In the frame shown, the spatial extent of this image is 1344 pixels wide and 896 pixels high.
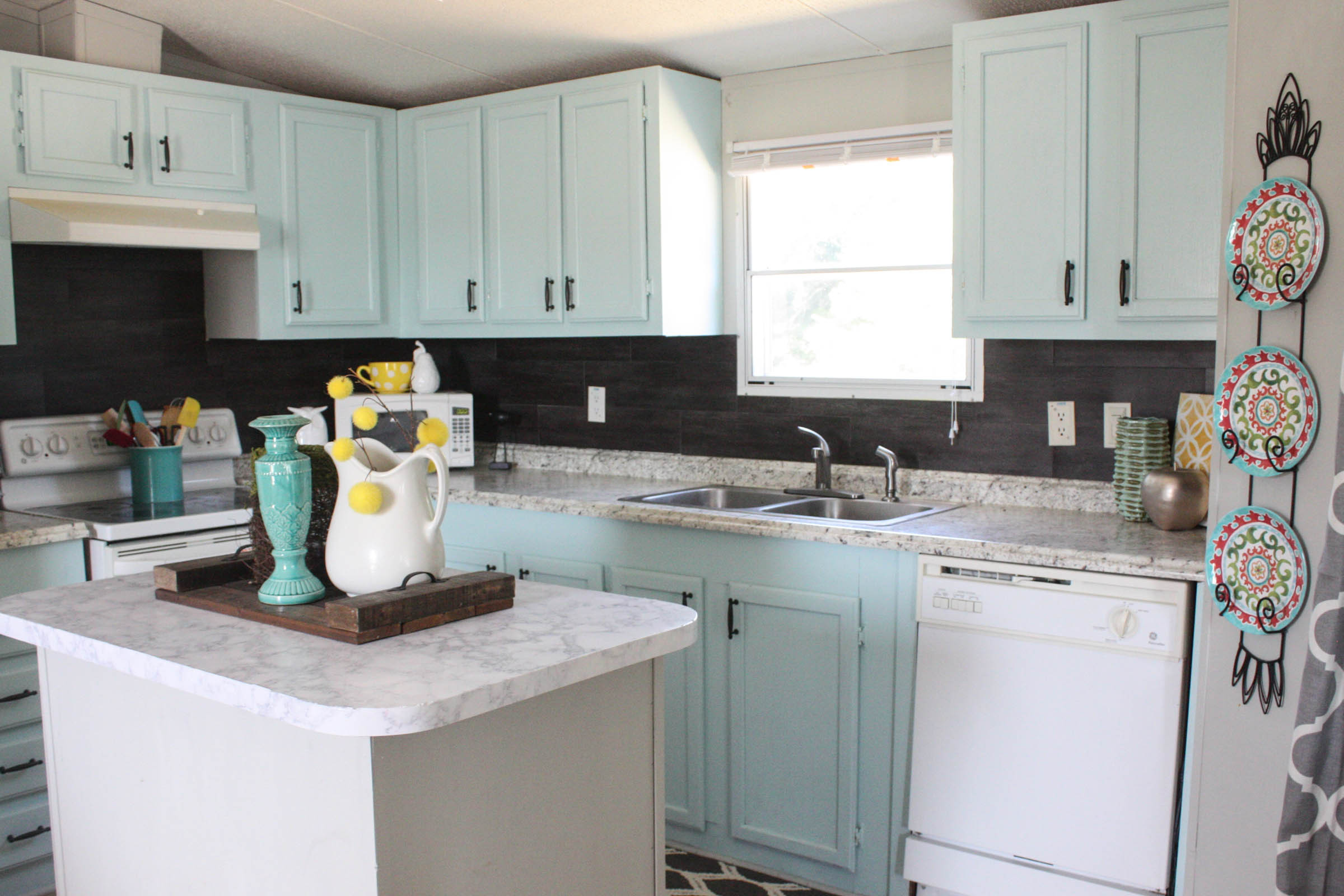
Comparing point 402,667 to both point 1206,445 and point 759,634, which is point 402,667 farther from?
point 1206,445

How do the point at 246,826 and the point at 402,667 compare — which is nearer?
the point at 402,667

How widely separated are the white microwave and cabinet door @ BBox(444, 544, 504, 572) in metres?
0.45

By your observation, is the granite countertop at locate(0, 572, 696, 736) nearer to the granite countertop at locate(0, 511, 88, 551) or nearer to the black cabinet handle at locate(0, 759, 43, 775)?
the granite countertop at locate(0, 511, 88, 551)

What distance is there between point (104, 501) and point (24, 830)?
3.52 ft

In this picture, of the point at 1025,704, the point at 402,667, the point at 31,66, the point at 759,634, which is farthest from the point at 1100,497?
the point at 31,66

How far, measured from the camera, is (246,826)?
1731 mm

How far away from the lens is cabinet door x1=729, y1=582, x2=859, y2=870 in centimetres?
288

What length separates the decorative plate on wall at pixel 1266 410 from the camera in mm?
2080

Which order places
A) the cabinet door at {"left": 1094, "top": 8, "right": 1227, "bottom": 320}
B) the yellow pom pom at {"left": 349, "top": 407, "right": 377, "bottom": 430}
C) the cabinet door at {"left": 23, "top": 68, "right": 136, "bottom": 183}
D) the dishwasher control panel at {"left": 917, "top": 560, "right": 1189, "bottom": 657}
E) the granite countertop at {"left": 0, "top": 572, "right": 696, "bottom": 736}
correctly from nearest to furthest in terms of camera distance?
the granite countertop at {"left": 0, "top": 572, "right": 696, "bottom": 736}, the yellow pom pom at {"left": 349, "top": 407, "right": 377, "bottom": 430}, the dishwasher control panel at {"left": 917, "top": 560, "right": 1189, "bottom": 657}, the cabinet door at {"left": 1094, "top": 8, "right": 1227, "bottom": 320}, the cabinet door at {"left": 23, "top": 68, "right": 136, "bottom": 183}

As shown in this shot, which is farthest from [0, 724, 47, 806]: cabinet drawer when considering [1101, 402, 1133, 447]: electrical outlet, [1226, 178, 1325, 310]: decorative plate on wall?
[1226, 178, 1325, 310]: decorative plate on wall

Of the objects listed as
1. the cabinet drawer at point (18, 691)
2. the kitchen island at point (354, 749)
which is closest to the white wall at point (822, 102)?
the kitchen island at point (354, 749)

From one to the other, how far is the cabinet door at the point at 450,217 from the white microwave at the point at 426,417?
281 mm

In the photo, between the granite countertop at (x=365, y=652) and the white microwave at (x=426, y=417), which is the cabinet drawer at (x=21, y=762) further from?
the white microwave at (x=426, y=417)

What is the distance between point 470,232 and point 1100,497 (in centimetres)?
219
